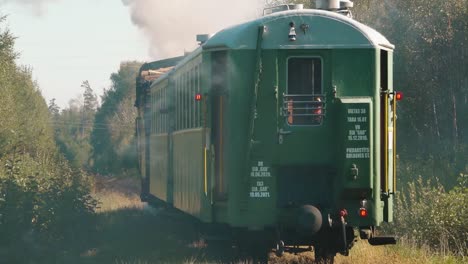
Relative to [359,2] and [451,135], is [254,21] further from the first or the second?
[359,2]

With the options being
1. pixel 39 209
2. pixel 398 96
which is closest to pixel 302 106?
pixel 398 96

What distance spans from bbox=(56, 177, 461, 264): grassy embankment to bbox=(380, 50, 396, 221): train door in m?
1.24

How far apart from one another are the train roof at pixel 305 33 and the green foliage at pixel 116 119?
56.4 m

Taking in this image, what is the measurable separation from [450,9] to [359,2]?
6.13m

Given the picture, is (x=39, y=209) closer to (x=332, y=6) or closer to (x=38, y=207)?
(x=38, y=207)

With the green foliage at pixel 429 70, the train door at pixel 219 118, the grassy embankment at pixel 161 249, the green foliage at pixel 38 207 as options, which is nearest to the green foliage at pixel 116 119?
the green foliage at pixel 429 70

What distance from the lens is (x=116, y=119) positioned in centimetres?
9006

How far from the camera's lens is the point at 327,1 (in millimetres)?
13219

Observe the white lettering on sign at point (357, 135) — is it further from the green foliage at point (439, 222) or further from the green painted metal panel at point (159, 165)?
the green painted metal panel at point (159, 165)

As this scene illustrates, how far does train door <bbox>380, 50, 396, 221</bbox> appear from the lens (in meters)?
12.1

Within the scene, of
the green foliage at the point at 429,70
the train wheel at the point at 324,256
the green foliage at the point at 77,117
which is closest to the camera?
the train wheel at the point at 324,256

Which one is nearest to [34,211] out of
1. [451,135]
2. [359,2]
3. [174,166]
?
[174,166]

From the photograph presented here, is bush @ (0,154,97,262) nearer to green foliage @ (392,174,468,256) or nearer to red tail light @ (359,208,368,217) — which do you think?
green foliage @ (392,174,468,256)

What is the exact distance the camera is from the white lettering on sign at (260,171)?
38.7 ft
